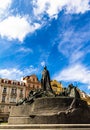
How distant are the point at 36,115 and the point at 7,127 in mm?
2026

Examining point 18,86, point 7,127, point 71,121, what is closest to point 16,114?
point 7,127

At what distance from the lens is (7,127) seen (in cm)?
932

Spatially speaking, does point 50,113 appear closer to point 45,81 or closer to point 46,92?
point 46,92

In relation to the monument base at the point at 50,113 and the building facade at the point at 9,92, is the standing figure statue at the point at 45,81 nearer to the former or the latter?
the monument base at the point at 50,113

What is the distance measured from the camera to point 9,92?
159 feet

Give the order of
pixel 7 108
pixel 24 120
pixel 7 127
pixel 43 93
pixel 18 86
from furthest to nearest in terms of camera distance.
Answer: pixel 18 86 < pixel 7 108 < pixel 43 93 < pixel 24 120 < pixel 7 127

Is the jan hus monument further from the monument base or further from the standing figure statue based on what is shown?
the standing figure statue

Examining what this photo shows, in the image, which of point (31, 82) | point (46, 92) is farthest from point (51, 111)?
point (31, 82)

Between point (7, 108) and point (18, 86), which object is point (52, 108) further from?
point (18, 86)

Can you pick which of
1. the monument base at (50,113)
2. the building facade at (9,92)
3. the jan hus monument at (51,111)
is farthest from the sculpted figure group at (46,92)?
the building facade at (9,92)

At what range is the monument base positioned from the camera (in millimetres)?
10312

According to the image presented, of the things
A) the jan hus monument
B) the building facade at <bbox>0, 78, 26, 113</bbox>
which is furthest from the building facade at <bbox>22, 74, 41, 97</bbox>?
the jan hus monument

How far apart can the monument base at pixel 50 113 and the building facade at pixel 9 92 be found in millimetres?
35022

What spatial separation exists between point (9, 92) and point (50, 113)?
3917 cm
